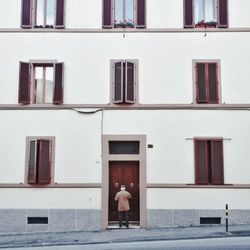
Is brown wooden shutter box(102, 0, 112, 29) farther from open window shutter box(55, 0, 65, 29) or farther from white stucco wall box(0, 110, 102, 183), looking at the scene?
white stucco wall box(0, 110, 102, 183)

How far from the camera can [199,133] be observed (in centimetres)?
1738

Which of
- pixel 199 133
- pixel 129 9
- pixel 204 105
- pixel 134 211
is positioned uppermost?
pixel 129 9

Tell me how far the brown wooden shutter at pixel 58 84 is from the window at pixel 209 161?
224 inches

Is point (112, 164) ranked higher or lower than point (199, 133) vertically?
lower

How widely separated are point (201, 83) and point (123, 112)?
3.35 meters

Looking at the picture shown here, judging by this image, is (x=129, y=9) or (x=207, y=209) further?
(x=129, y=9)

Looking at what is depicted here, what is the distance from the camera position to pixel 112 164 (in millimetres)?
17828

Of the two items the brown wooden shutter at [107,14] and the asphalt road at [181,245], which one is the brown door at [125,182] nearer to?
the asphalt road at [181,245]

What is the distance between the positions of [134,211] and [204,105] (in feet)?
16.8

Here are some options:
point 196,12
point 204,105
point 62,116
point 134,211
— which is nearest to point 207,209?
point 134,211

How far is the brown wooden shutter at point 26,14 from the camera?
17891 millimetres

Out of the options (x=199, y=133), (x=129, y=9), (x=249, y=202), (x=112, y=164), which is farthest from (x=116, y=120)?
(x=249, y=202)

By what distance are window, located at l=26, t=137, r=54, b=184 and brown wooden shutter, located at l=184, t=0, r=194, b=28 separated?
7.26 m

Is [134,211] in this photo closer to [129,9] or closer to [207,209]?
[207,209]
